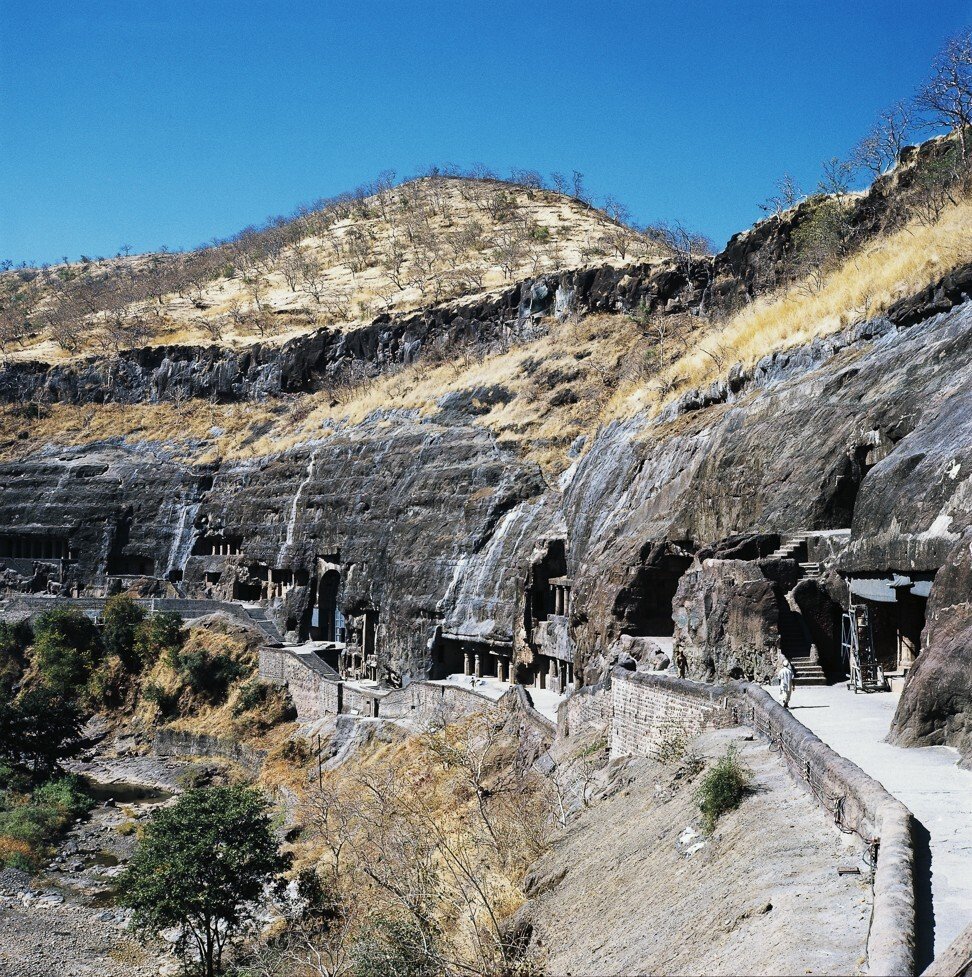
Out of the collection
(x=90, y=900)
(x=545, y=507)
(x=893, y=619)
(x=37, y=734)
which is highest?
(x=545, y=507)

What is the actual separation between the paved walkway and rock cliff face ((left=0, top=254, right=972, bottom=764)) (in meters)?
0.74

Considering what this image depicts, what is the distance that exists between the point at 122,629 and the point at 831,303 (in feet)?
143

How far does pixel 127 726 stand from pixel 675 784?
45900 millimetres

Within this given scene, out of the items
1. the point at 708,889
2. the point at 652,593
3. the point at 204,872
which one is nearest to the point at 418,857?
the point at 204,872

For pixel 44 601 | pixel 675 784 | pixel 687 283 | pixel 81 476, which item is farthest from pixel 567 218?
pixel 675 784

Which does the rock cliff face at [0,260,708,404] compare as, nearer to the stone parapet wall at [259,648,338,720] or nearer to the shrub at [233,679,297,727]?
the stone parapet wall at [259,648,338,720]

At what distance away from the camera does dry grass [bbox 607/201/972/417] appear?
3034cm

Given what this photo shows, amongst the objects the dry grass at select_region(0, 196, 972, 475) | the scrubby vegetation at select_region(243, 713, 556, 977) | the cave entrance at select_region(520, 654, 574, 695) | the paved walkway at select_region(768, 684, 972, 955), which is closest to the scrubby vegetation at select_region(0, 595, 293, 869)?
the scrubby vegetation at select_region(243, 713, 556, 977)

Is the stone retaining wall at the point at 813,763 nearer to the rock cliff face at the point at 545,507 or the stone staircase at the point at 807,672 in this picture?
the rock cliff face at the point at 545,507

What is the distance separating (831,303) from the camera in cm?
3422

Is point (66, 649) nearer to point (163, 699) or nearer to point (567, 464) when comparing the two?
point (163, 699)

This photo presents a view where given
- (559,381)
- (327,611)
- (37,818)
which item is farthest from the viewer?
(559,381)

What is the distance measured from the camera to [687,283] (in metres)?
65.1

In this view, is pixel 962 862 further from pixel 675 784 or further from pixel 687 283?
pixel 687 283
